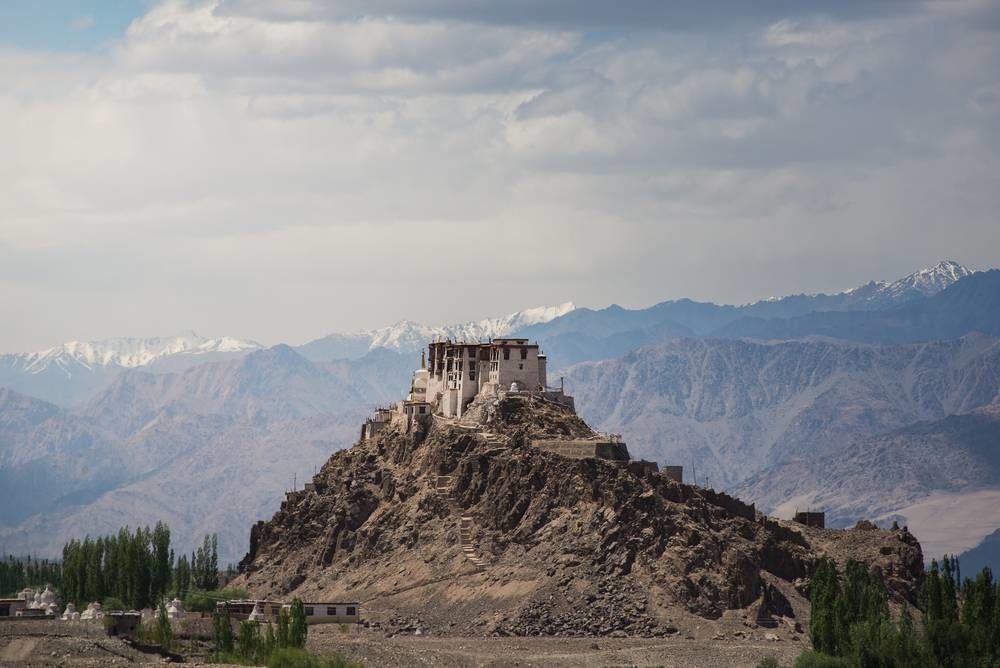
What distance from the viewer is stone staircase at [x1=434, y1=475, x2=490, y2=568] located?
597ft

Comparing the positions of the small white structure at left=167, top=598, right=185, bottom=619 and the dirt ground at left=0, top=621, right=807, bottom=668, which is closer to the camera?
the dirt ground at left=0, top=621, right=807, bottom=668

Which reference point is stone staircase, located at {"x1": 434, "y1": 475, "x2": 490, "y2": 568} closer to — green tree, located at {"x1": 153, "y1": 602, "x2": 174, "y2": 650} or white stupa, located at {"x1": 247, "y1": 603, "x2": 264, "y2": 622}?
white stupa, located at {"x1": 247, "y1": 603, "x2": 264, "y2": 622}

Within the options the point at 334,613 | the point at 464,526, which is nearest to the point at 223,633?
the point at 334,613

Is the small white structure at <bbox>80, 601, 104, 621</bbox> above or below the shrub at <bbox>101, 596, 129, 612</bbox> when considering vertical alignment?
below

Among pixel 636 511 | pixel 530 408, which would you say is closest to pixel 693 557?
pixel 636 511

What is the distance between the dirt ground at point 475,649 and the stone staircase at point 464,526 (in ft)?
41.5

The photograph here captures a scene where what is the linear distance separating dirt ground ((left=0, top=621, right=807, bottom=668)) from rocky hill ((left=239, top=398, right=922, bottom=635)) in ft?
12.9

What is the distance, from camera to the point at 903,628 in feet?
491

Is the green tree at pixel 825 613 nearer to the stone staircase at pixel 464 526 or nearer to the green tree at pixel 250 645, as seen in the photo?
the stone staircase at pixel 464 526

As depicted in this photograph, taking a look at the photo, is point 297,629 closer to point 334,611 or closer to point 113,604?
point 334,611

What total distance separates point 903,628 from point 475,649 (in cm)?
3393

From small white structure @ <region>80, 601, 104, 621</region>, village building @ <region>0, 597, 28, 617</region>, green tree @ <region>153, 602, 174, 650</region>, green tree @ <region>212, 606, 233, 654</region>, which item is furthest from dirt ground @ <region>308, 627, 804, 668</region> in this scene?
village building @ <region>0, 597, 28, 617</region>

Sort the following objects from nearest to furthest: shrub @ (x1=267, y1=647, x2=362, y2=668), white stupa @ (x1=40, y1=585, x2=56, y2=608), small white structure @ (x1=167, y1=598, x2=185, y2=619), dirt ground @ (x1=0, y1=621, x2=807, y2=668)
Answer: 1. shrub @ (x1=267, y1=647, x2=362, y2=668)
2. dirt ground @ (x1=0, y1=621, x2=807, y2=668)
3. small white structure @ (x1=167, y1=598, x2=185, y2=619)
4. white stupa @ (x1=40, y1=585, x2=56, y2=608)

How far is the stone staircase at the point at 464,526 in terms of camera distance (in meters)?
182
